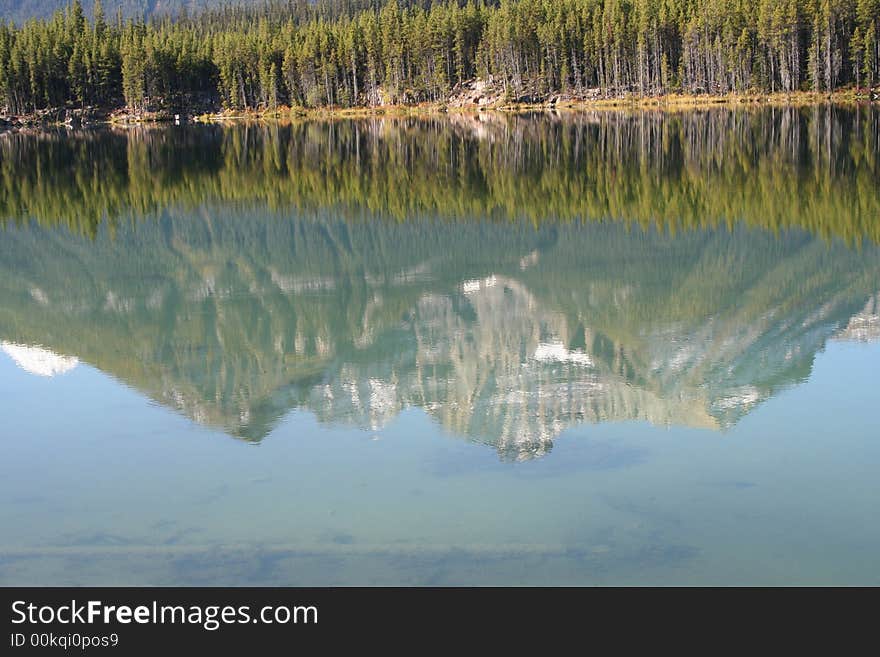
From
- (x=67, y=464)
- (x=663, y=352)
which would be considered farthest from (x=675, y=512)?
(x=67, y=464)

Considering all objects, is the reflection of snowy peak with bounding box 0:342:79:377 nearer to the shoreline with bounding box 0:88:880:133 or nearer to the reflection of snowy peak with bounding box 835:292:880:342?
the reflection of snowy peak with bounding box 835:292:880:342

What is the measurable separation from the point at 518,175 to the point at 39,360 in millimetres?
27892

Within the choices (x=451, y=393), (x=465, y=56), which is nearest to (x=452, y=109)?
(x=465, y=56)

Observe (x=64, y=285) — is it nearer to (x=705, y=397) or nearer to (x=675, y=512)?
(x=705, y=397)

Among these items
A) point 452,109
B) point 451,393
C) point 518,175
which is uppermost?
point 452,109

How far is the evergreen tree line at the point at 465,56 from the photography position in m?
113

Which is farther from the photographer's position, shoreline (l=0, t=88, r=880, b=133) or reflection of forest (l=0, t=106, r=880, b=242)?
shoreline (l=0, t=88, r=880, b=133)

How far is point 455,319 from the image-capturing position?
20219 mm

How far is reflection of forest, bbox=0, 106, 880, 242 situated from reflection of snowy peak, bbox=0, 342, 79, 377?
1535cm

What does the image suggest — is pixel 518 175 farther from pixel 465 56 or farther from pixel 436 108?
pixel 465 56

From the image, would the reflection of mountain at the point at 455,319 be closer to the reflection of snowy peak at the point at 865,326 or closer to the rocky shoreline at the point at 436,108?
the reflection of snowy peak at the point at 865,326

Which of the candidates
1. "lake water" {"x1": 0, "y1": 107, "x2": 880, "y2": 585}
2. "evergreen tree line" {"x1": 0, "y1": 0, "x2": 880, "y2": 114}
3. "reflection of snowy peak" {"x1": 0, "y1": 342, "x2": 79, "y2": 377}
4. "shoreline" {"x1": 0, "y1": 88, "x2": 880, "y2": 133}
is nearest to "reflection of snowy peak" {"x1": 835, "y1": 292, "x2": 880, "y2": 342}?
"lake water" {"x1": 0, "y1": 107, "x2": 880, "y2": 585}

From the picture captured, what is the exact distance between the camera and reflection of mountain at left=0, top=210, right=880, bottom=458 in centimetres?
1552
